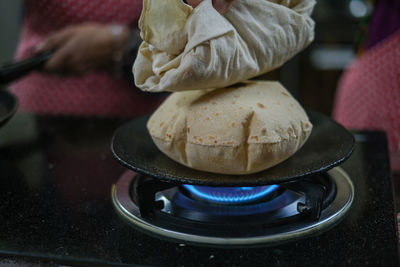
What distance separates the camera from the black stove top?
19.7 inches

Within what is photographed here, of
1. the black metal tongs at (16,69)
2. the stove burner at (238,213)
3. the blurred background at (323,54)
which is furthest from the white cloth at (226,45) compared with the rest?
the blurred background at (323,54)

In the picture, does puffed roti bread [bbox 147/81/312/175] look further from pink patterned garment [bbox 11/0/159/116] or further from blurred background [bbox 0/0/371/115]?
blurred background [bbox 0/0/371/115]

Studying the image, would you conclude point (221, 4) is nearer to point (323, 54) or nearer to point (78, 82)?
point (78, 82)

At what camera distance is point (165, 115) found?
608mm

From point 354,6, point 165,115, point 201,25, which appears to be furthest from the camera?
point 354,6

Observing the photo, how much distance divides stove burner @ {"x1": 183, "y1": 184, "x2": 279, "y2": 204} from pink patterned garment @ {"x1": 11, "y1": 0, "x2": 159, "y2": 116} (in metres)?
0.68

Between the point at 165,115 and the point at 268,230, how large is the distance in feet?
0.68

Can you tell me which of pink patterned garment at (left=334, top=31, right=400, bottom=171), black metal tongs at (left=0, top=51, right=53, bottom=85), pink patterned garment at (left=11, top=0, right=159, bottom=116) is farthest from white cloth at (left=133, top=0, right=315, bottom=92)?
pink patterned garment at (left=11, top=0, right=159, bottom=116)

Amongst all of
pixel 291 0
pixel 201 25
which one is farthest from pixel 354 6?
pixel 201 25

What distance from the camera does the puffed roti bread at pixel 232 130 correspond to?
1.77ft

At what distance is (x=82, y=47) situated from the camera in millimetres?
1175

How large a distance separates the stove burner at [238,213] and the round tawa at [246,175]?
3cm

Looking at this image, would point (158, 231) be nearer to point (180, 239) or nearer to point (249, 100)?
point (180, 239)

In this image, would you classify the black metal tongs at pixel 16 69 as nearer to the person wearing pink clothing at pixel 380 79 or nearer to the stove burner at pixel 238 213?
the stove burner at pixel 238 213
